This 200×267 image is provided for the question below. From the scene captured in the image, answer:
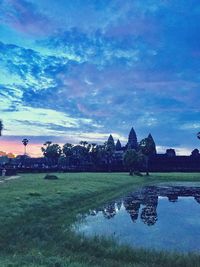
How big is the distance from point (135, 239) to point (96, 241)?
2.39m

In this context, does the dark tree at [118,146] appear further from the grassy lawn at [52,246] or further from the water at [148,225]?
the grassy lawn at [52,246]

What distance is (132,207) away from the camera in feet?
98.8

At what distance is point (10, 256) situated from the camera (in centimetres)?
1356

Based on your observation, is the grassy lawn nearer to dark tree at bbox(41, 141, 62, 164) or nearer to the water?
the water

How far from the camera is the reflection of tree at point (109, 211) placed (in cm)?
2501

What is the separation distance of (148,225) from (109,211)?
20.3 ft

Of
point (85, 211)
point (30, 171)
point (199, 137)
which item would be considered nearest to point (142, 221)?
point (85, 211)

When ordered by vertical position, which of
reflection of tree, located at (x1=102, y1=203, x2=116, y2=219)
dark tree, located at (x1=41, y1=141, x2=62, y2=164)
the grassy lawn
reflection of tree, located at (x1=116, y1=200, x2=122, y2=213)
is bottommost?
the grassy lawn

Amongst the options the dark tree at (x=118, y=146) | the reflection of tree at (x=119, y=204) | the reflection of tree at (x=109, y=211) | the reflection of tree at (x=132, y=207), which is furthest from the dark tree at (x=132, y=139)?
the reflection of tree at (x=109, y=211)

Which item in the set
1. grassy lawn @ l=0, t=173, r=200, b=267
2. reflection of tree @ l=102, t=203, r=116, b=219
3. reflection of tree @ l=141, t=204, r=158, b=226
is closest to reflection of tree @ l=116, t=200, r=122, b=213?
reflection of tree @ l=102, t=203, r=116, b=219

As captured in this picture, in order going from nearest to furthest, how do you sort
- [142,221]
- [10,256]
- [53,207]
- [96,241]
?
[10,256]
[96,241]
[142,221]
[53,207]

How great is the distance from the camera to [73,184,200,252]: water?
17234 millimetres

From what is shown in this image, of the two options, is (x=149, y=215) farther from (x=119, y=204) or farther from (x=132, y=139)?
(x=132, y=139)

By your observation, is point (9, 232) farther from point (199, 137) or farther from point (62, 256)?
point (199, 137)
